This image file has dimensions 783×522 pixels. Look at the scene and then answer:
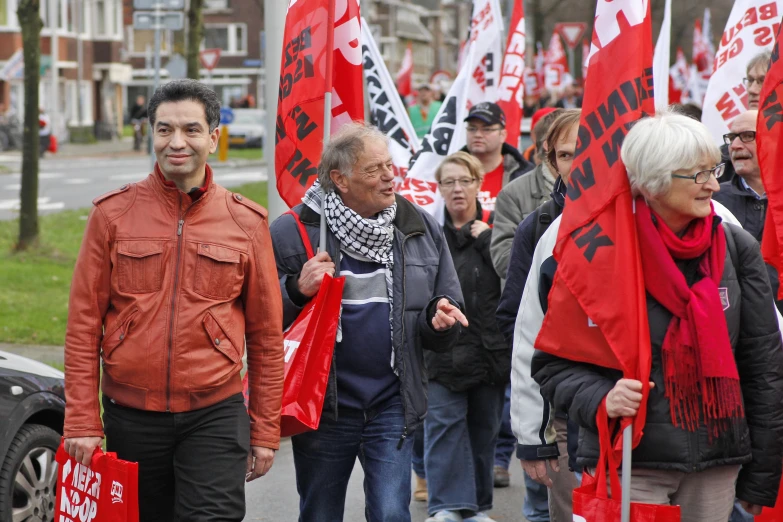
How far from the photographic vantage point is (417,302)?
15.4 feet

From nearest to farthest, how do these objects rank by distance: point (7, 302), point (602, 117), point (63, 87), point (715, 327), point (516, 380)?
point (715, 327), point (602, 117), point (516, 380), point (7, 302), point (63, 87)

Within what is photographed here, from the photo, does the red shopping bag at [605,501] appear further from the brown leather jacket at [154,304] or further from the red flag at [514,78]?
the red flag at [514,78]

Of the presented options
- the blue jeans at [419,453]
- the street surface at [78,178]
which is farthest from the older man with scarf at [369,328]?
the street surface at [78,178]

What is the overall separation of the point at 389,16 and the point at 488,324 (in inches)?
3544

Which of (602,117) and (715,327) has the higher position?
(602,117)

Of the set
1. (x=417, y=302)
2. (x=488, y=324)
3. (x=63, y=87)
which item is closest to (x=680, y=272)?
(x=417, y=302)

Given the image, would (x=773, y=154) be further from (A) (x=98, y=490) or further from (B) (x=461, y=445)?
(A) (x=98, y=490)

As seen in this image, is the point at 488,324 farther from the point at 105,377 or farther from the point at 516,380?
the point at 105,377

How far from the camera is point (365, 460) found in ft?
15.6

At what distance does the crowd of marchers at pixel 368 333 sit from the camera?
3.64 m

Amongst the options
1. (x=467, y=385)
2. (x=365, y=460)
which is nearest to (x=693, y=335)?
(x=365, y=460)

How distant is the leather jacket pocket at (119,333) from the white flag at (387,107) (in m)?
4.42

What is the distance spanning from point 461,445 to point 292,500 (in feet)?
3.74

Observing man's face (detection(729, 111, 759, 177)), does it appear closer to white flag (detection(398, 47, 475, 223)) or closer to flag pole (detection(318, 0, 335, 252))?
flag pole (detection(318, 0, 335, 252))
